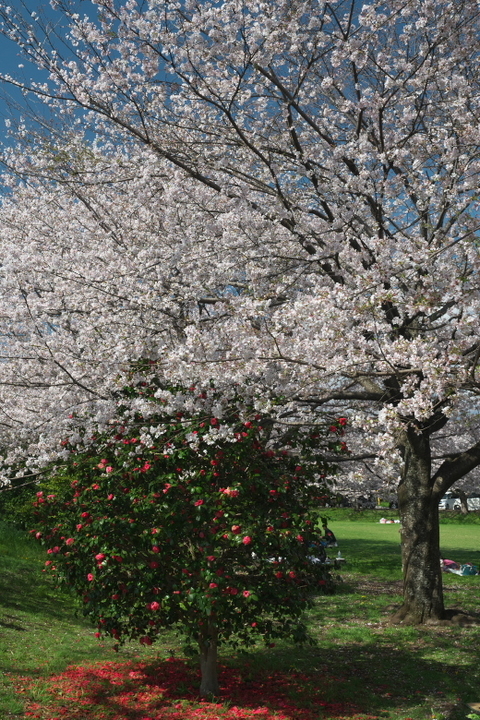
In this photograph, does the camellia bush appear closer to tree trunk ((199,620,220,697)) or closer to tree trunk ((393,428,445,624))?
tree trunk ((199,620,220,697))

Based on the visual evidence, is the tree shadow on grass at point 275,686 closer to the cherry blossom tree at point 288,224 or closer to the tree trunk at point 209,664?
the tree trunk at point 209,664

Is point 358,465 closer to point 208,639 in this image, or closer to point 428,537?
point 428,537

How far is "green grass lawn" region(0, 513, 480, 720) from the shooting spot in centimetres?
668

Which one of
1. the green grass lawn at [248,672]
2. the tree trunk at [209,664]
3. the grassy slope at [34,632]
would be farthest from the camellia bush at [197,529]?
the grassy slope at [34,632]

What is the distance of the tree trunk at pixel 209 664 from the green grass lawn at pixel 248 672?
17 cm

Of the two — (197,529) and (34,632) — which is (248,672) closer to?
(197,529)

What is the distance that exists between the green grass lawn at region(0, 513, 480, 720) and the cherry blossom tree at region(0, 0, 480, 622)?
146 centimetres

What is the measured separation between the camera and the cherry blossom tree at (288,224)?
6.72 metres

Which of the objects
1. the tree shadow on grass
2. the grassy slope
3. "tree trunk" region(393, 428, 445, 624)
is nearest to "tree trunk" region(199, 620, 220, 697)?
the tree shadow on grass

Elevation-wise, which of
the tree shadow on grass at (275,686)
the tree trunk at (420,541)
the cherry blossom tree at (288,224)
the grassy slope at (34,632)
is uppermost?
the cherry blossom tree at (288,224)

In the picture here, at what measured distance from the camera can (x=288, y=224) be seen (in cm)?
836

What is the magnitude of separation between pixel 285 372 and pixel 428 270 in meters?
1.96

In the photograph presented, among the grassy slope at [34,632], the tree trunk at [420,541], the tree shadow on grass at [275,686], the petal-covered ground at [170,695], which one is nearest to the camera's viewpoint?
the petal-covered ground at [170,695]

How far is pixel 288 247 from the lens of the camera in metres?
8.84
